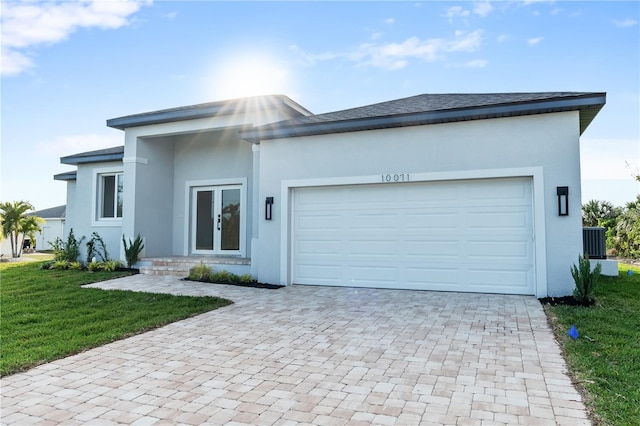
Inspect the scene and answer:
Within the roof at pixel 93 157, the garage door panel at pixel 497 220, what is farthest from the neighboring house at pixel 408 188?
the roof at pixel 93 157

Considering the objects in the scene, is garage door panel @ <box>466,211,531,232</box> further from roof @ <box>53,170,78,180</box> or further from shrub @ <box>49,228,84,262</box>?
roof @ <box>53,170,78,180</box>

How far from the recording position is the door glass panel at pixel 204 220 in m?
12.5

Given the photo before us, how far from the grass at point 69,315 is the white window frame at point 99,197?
9.93 feet

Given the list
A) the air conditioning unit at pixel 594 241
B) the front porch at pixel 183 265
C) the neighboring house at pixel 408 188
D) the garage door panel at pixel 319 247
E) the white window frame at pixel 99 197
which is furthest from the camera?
the white window frame at pixel 99 197

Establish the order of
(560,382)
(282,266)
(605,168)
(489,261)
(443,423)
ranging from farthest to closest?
(605,168)
(282,266)
(489,261)
(560,382)
(443,423)

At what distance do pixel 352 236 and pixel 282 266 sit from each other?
177 cm

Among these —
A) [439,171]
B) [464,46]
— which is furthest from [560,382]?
[464,46]

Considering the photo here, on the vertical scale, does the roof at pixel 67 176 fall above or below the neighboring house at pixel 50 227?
above

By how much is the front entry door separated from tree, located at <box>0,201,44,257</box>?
17.9 metres

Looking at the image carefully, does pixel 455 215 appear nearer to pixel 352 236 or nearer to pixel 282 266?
pixel 352 236

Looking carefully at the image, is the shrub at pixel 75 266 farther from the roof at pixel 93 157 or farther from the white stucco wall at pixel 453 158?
the white stucco wall at pixel 453 158

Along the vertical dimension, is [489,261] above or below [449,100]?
below

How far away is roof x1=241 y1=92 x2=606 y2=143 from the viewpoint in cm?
732

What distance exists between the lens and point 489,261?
799 cm
